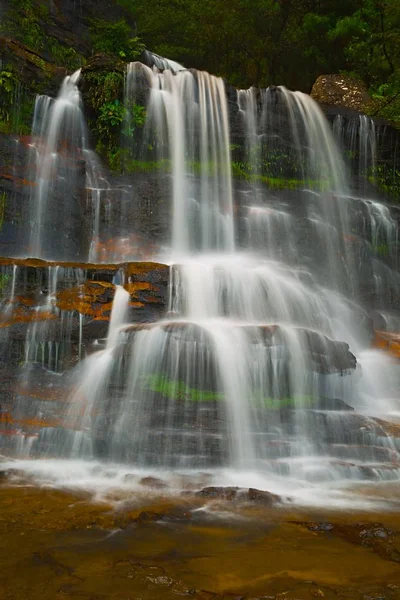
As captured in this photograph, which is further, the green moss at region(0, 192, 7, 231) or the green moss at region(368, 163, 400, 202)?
the green moss at region(368, 163, 400, 202)

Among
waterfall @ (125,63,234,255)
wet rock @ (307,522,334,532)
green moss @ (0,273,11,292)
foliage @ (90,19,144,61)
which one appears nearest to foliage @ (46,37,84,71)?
foliage @ (90,19,144,61)

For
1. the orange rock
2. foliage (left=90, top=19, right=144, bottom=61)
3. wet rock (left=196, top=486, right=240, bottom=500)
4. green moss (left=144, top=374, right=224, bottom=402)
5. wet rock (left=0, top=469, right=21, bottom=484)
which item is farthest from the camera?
foliage (left=90, top=19, right=144, bottom=61)

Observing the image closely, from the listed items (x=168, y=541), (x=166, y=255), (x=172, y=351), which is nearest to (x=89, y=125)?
(x=166, y=255)

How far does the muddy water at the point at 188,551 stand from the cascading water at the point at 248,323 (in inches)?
66.9

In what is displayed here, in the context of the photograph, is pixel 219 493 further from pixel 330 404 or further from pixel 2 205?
pixel 2 205

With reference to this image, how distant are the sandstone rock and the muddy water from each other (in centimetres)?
1632

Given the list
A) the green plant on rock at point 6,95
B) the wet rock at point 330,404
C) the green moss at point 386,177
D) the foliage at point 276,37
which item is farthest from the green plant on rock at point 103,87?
the wet rock at point 330,404

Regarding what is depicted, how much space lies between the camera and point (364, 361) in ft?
33.7

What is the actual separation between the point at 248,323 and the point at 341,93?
1248 cm

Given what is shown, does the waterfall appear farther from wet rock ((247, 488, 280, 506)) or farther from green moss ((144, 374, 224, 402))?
wet rock ((247, 488, 280, 506))

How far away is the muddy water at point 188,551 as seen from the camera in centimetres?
321

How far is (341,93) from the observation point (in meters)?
18.1

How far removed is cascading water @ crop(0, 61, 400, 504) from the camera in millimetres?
6973

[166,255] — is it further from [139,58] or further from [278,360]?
[139,58]
